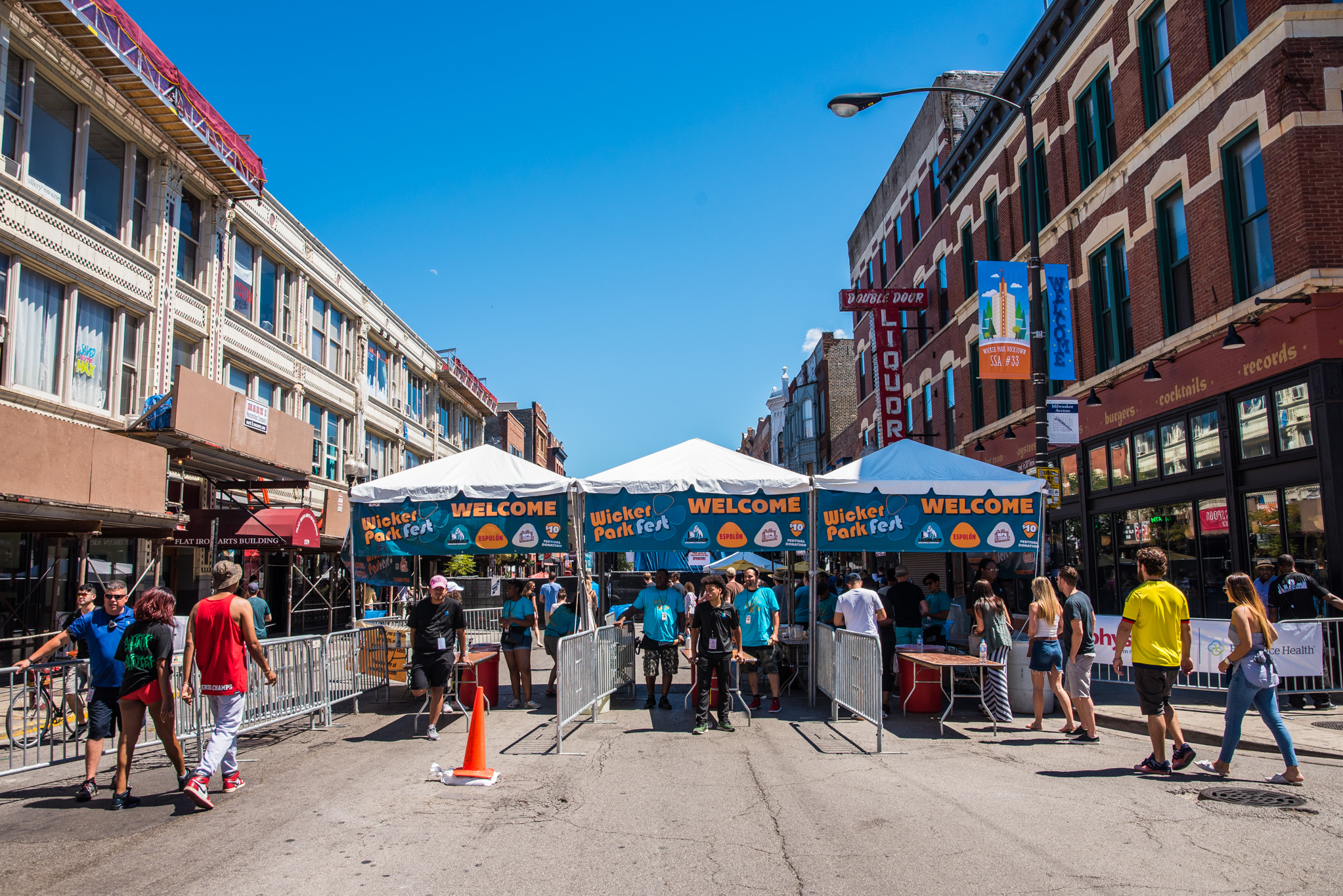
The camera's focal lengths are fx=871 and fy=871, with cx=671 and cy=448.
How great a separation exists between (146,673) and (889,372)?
25.8m

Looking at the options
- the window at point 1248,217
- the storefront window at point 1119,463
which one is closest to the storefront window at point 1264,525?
the window at point 1248,217

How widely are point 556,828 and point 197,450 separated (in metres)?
13.2

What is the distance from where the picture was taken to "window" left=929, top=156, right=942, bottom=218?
2756cm

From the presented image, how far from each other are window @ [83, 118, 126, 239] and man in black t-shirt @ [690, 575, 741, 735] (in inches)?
568

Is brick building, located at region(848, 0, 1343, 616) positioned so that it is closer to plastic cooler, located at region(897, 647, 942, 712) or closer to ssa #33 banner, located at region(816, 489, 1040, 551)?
ssa #33 banner, located at region(816, 489, 1040, 551)

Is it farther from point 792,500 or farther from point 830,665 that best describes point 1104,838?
point 792,500

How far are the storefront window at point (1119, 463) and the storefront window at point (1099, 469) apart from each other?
0.17 meters

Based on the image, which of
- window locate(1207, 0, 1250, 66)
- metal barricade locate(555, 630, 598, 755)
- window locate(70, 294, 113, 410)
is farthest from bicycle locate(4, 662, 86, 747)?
window locate(1207, 0, 1250, 66)

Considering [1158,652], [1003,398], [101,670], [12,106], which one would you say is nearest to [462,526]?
[101,670]

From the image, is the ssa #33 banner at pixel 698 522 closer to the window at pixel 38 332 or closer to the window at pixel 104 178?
the window at pixel 38 332

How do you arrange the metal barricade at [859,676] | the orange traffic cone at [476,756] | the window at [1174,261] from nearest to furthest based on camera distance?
the orange traffic cone at [476,756] < the metal barricade at [859,676] < the window at [1174,261]

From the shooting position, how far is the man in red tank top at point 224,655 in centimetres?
699

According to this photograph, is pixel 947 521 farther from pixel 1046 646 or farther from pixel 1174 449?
pixel 1174 449

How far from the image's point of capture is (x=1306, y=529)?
39.4 feet
